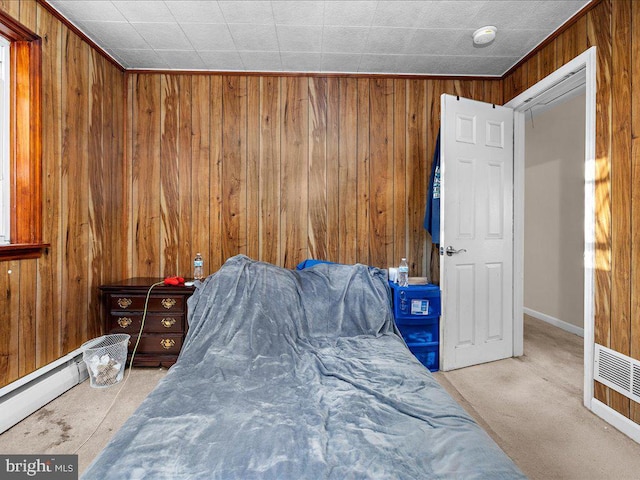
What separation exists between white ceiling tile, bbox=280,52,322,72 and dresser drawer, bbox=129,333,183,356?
2.44 m

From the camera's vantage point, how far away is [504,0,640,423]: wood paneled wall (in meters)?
1.92

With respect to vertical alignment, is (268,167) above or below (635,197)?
above

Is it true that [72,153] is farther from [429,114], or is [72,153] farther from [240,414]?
[429,114]

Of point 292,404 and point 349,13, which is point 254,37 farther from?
point 292,404

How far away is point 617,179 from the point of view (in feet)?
6.67

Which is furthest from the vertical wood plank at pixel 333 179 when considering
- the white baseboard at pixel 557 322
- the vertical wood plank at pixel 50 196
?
the white baseboard at pixel 557 322

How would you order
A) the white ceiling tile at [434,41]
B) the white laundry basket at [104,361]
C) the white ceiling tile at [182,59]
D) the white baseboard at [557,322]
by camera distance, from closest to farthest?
the white laundry basket at [104,361]
the white ceiling tile at [434,41]
the white ceiling tile at [182,59]
the white baseboard at [557,322]

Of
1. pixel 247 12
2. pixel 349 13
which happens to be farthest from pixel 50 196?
pixel 349 13

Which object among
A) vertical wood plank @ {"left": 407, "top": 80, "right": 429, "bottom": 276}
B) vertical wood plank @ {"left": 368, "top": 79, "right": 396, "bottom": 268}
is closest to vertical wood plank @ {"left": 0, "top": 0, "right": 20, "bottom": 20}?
vertical wood plank @ {"left": 368, "top": 79, "right": 396, "bottom": 268}

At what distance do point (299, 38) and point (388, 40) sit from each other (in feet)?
2.23

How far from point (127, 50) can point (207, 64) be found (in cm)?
62

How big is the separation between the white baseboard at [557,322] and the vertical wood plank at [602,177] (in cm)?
190

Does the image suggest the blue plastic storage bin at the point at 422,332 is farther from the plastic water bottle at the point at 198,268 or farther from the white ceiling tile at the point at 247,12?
the white ceiling tile at the point at 247,12

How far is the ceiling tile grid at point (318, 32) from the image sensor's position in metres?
2.23
